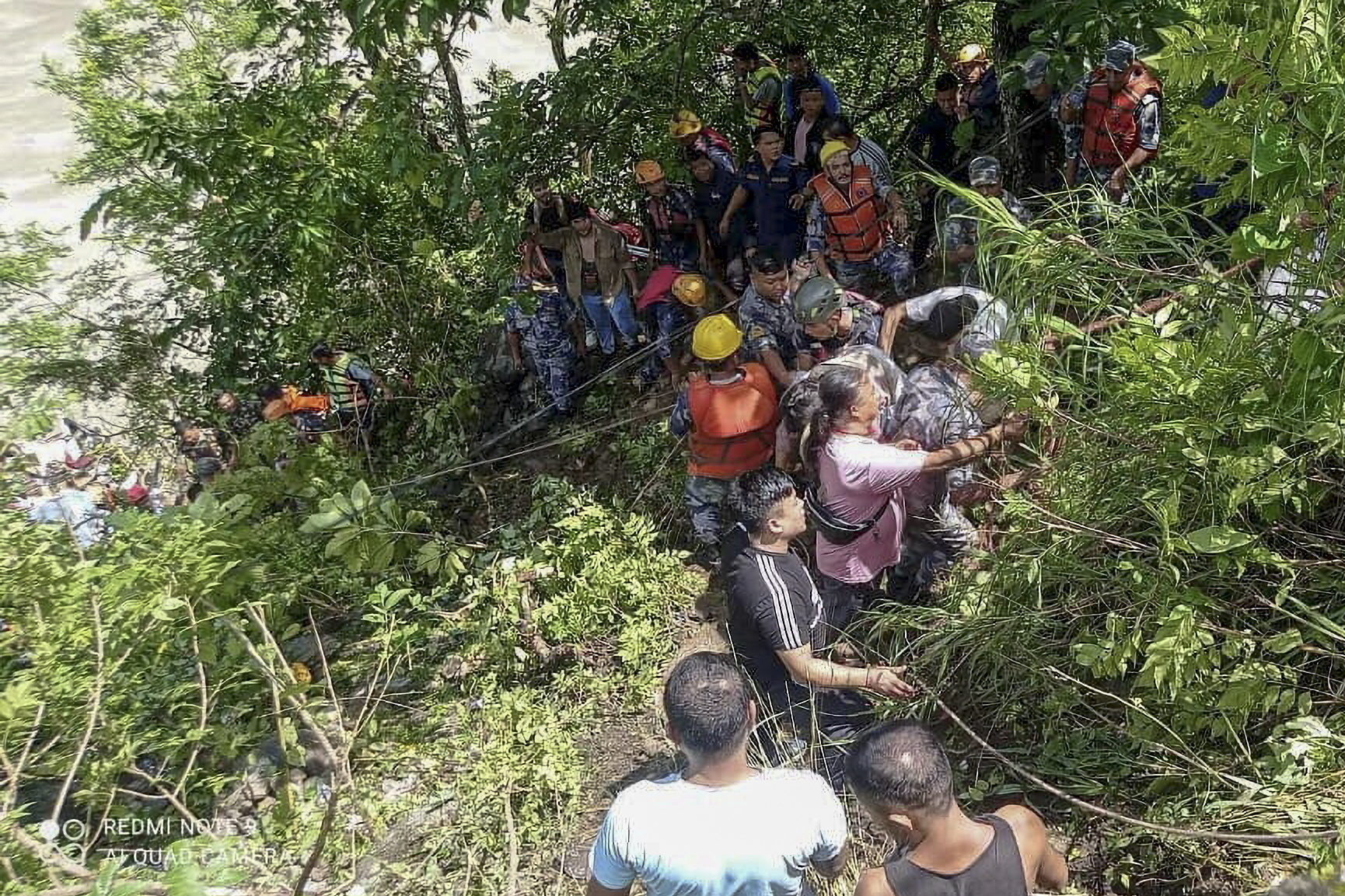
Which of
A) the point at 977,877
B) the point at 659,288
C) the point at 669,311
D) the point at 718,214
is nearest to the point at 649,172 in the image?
the point at 718,214

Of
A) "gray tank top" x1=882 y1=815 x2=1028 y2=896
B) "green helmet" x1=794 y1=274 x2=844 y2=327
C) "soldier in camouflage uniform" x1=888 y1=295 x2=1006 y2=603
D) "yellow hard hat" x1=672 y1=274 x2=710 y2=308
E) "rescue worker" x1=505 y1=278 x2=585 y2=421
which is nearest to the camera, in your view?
"gray tank top" x1=882 y1=815 x2=1028 y2=896

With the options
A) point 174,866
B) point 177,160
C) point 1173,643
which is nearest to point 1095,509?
point 1173,643

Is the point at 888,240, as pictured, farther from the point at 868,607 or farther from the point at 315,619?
the point at 315,619

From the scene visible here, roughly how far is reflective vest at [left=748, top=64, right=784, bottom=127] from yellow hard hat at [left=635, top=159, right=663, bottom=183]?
981 millimetres

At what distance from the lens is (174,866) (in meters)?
1.85

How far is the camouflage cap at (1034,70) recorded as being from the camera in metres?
3.94

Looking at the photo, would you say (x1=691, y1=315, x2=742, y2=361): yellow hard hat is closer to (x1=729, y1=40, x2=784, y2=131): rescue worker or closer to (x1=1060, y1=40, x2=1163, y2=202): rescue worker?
(x1=1060, y1=40, x2=1163, y2=202): rescue worker

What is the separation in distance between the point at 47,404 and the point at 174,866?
386 centimetres

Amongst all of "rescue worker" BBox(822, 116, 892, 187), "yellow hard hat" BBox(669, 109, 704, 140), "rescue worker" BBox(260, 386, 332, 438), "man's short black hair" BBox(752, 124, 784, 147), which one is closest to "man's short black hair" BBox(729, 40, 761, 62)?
"man's short black hair" BBox(752, 124, 784, 147)

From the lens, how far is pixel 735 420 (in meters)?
4.13

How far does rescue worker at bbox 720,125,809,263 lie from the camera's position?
5707 millimetres

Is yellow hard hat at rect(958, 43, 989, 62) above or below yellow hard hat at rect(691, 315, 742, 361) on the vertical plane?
above

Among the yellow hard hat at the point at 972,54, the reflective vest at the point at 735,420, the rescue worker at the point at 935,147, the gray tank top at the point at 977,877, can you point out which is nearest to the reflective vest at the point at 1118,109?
the rescue worker at the point at 935,147

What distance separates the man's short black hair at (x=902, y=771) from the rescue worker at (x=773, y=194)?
13.2ft
